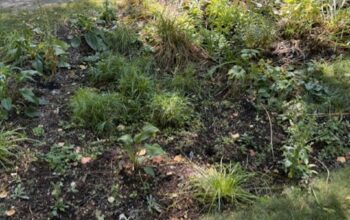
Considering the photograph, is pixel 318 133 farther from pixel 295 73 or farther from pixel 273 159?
pixel 295 73

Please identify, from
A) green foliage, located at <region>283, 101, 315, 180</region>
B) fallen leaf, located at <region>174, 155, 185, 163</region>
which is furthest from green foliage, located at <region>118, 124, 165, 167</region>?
green foliage, located at <region>283, 101, 315, 180</region>

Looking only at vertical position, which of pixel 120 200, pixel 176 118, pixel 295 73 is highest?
pixel 295 73

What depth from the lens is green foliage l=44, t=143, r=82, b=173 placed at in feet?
9.28

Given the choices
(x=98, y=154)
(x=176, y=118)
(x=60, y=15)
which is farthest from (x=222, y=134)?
(x=60, y=15)

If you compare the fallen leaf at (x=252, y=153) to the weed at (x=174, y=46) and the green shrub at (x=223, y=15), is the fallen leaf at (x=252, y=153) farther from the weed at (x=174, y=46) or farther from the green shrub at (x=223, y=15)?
the green shrub at (x=223, y=15)

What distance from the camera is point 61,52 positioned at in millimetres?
3594

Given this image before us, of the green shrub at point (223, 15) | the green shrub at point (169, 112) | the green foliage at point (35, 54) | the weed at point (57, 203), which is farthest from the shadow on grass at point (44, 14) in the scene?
the weed at point (57, 203)

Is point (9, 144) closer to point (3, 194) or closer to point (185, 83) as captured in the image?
point (3, 194)

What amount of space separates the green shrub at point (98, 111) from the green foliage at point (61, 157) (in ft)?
0.78

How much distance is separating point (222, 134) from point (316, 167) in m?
0.64

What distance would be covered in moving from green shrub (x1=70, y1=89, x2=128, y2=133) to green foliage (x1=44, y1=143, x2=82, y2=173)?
237 millimetres

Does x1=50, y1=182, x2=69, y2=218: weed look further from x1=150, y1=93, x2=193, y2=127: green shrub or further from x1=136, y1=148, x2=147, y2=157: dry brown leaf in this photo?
x1=150, y1=93, x2=193, y2=127: green shrub

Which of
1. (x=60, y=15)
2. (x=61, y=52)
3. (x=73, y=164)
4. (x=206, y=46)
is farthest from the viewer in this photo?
(x=60, y=15)

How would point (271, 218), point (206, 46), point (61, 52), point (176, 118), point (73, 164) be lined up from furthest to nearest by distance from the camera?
point (206, 46), point (61, 52), point (176, 118), point (73, 164), point (271, 218)
